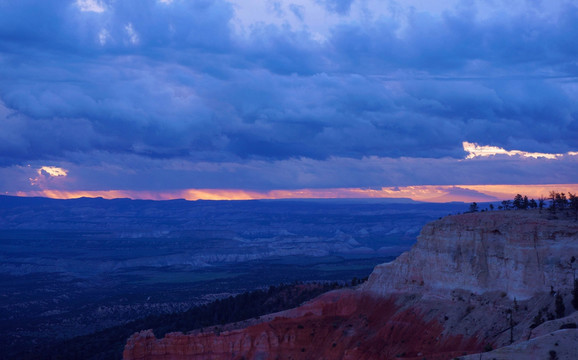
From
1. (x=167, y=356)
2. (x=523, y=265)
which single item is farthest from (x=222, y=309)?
(x=523, y=265)

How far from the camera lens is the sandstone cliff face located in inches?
1860

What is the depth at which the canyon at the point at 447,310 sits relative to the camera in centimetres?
4544

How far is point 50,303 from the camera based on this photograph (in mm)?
146500

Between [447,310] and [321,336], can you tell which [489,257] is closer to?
[447,310]

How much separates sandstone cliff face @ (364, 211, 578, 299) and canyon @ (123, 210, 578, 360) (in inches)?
3.0

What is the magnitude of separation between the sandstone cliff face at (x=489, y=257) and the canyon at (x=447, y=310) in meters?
0.08

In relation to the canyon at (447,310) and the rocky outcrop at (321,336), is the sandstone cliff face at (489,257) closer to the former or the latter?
the canyon at (447,310)

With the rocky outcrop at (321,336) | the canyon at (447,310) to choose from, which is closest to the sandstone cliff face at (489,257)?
the canyon at (447,310)

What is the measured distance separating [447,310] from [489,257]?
5.44 m

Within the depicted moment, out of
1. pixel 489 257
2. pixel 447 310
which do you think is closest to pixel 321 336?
pixel 447 310

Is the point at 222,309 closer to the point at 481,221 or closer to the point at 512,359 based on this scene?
the point at 481,221

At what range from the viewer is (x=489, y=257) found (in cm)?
5231

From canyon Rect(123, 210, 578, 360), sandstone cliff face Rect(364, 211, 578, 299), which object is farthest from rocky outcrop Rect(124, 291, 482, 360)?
sandstone cliff face Rect(364, 211, 578, 299)

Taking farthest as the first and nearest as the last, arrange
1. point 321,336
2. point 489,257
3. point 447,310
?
1. point 321,336
2. point 447,310
3. point 489,257
